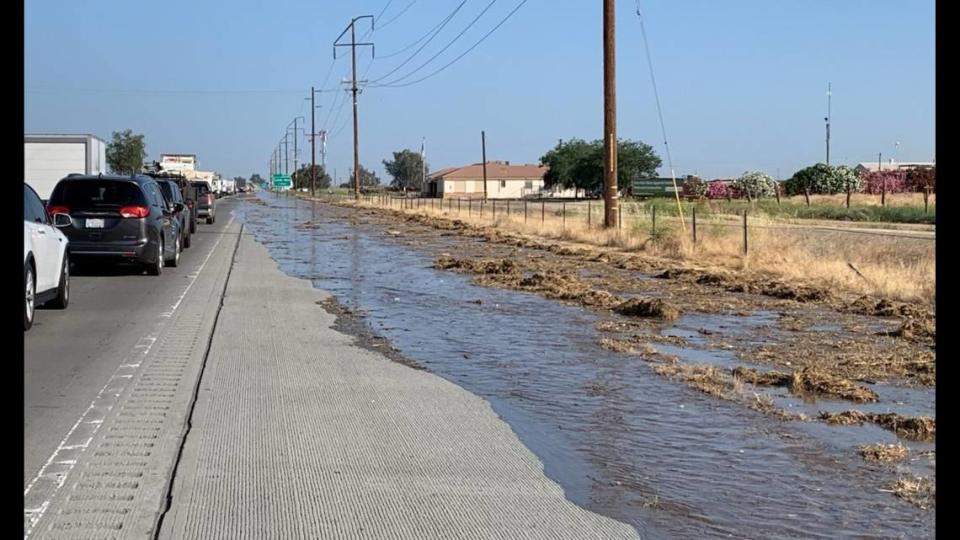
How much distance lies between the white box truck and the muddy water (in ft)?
96.4

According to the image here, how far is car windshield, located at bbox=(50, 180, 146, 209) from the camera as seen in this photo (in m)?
19.2

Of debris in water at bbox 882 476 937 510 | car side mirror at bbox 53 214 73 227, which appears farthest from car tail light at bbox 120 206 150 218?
debris in water at bbox 882 476 937 510

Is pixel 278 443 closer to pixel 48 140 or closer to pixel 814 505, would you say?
pixel 814 505

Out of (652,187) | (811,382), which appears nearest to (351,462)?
(811,382)

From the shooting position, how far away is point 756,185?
84812mm

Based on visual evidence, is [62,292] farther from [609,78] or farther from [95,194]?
[609,78]

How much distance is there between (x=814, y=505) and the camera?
6.24 m

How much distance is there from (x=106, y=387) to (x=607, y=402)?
4.46m

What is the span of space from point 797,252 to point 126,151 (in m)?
105

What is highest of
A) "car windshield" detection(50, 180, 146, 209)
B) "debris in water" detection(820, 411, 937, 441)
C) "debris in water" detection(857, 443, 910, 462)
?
"car windshield" detection(50, 180, 146, 209)

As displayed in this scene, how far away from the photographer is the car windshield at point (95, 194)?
19.2 meters

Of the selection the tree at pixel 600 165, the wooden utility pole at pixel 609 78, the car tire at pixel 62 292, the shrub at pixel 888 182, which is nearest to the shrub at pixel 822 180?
the shrub at pixel 888 182

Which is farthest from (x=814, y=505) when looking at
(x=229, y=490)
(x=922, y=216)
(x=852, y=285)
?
(x=922, y=216)

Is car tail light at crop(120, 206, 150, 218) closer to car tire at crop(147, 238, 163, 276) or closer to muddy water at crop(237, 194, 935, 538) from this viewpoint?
car tire at crop(147, 238, 163, 276)
